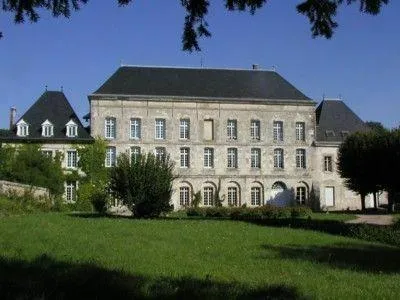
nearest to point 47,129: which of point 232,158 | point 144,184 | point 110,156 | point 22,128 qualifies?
point 22,128

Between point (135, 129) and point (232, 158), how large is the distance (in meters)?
Answer: 7.87

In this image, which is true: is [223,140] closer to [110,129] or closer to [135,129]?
[135,129]

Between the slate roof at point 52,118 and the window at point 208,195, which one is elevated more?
the slate roof at point 52,118

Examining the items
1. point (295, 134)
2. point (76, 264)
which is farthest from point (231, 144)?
point (76, 264)

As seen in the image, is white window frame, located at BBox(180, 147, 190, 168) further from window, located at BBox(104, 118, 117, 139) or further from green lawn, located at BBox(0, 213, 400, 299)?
green lawn, located at BBox(0, 213, 400, 299)

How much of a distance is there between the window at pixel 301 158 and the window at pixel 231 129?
17.4 feet

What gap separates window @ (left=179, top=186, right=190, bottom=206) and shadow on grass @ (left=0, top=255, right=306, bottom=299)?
38.7 meters

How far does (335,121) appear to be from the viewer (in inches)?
2018

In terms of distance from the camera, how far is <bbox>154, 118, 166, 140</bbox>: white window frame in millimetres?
46719

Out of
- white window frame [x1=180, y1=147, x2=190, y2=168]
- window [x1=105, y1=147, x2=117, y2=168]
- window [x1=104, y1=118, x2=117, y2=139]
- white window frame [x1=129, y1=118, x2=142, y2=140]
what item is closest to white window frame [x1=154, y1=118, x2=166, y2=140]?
white window frame [x1=129, y1=118, x2=142, y2=140]

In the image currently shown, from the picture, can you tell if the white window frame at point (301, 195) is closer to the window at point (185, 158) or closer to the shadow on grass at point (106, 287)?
the window at point (185, 158)

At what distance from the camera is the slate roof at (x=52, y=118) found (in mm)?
44656

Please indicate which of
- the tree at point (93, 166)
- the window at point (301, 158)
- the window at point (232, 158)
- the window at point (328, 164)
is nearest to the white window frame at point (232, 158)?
the window at point (232, 158)

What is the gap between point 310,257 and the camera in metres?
11.9
